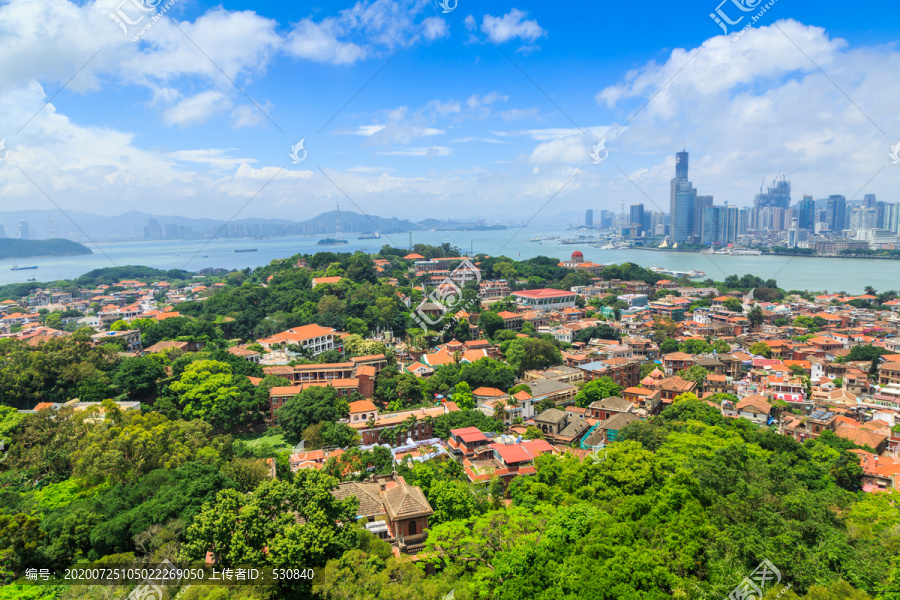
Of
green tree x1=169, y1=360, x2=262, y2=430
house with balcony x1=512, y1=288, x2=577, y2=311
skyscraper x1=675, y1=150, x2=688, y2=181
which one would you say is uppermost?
skyscraper x1=675, y1=150, x2=688, y2=181

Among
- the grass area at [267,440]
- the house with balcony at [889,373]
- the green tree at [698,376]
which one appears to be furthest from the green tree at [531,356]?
the house with balcony at [889,373]

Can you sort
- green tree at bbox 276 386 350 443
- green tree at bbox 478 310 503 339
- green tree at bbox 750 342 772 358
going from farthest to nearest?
green tree at bbox 478 310 503 339, green tree at bbox 750 342 772 358, green tree at bbox 276 386 350 443

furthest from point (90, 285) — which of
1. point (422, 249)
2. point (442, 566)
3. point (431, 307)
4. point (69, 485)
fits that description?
point (442, 566)

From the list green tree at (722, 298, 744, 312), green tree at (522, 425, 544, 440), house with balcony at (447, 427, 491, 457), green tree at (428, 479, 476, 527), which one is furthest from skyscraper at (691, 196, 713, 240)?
green tree at (428, 479, 476, 527)

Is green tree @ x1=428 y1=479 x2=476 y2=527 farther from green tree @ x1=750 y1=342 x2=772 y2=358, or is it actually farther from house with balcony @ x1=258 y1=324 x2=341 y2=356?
green tree @ x1=750 y1=342 x2=772 y2=358

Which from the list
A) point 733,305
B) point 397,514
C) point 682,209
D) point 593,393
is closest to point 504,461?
point 397,514

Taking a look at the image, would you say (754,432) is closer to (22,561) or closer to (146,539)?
(146,539)
